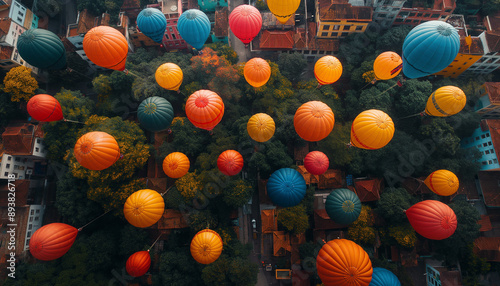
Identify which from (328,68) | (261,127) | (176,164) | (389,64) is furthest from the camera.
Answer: (328,68)

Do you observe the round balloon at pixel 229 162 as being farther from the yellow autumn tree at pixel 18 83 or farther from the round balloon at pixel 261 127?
the yellow autumn tree at pixel 18 83

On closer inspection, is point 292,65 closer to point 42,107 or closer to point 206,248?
point 206,248

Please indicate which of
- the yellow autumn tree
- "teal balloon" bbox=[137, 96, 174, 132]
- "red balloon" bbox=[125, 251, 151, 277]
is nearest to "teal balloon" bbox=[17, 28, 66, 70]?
the yellow autumn tree

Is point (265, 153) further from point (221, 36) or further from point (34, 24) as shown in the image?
point (34, 24)

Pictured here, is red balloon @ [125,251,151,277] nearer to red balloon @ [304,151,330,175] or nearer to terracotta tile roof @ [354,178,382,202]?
red balloon @ [304,151,330,175]

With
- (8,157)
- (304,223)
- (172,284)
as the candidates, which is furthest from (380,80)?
(8,157)

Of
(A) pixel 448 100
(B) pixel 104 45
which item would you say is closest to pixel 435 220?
(A) pixel 448 100
